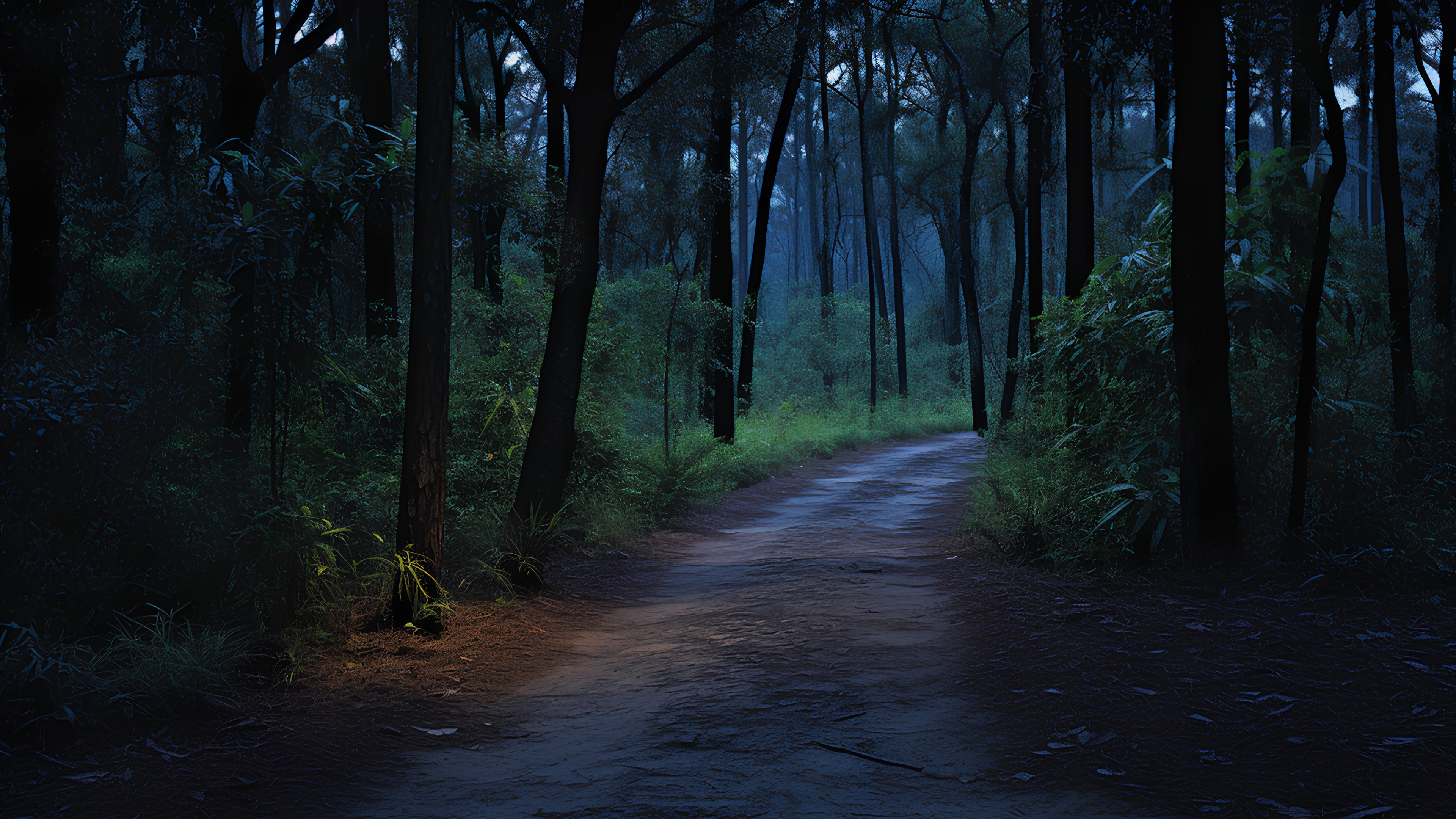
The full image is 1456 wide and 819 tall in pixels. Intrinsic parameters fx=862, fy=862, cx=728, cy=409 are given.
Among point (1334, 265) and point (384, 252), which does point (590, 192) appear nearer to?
point (384, 252)

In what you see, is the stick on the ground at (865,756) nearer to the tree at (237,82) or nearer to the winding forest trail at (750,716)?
the winding forest trail at (750,716)

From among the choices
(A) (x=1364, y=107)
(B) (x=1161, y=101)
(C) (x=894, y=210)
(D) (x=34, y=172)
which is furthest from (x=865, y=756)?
(C) (x=894, y=210)

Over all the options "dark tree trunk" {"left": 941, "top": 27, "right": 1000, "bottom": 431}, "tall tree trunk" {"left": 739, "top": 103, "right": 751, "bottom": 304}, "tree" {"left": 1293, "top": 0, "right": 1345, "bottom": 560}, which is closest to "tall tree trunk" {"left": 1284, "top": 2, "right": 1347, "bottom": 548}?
"tree" {"left": 1293, "top": 0, "right": 1345, "bottom": 560}

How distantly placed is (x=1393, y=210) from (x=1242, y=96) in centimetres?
290

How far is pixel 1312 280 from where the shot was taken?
6.40 meters

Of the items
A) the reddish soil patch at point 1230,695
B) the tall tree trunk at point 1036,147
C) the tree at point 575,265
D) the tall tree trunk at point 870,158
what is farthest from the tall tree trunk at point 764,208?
the reddish soil patch at point 1230,695

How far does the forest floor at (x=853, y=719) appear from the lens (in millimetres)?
3705

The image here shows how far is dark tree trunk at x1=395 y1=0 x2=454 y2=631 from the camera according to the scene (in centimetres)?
638

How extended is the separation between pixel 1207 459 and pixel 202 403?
784 centimetres

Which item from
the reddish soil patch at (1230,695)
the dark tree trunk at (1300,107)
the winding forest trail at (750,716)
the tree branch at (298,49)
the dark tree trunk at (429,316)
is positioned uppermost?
the tree branch at (298,49)

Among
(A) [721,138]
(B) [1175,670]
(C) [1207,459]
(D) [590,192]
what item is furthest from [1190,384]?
(A) [721,138]

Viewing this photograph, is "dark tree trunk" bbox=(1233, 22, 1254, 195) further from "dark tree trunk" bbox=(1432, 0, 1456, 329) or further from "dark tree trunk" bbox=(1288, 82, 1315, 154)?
"dark tree trunk" bbox=(1432, 0, 1456, 329)

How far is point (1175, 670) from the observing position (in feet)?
15.9

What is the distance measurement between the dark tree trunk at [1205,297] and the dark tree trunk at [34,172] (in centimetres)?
969
